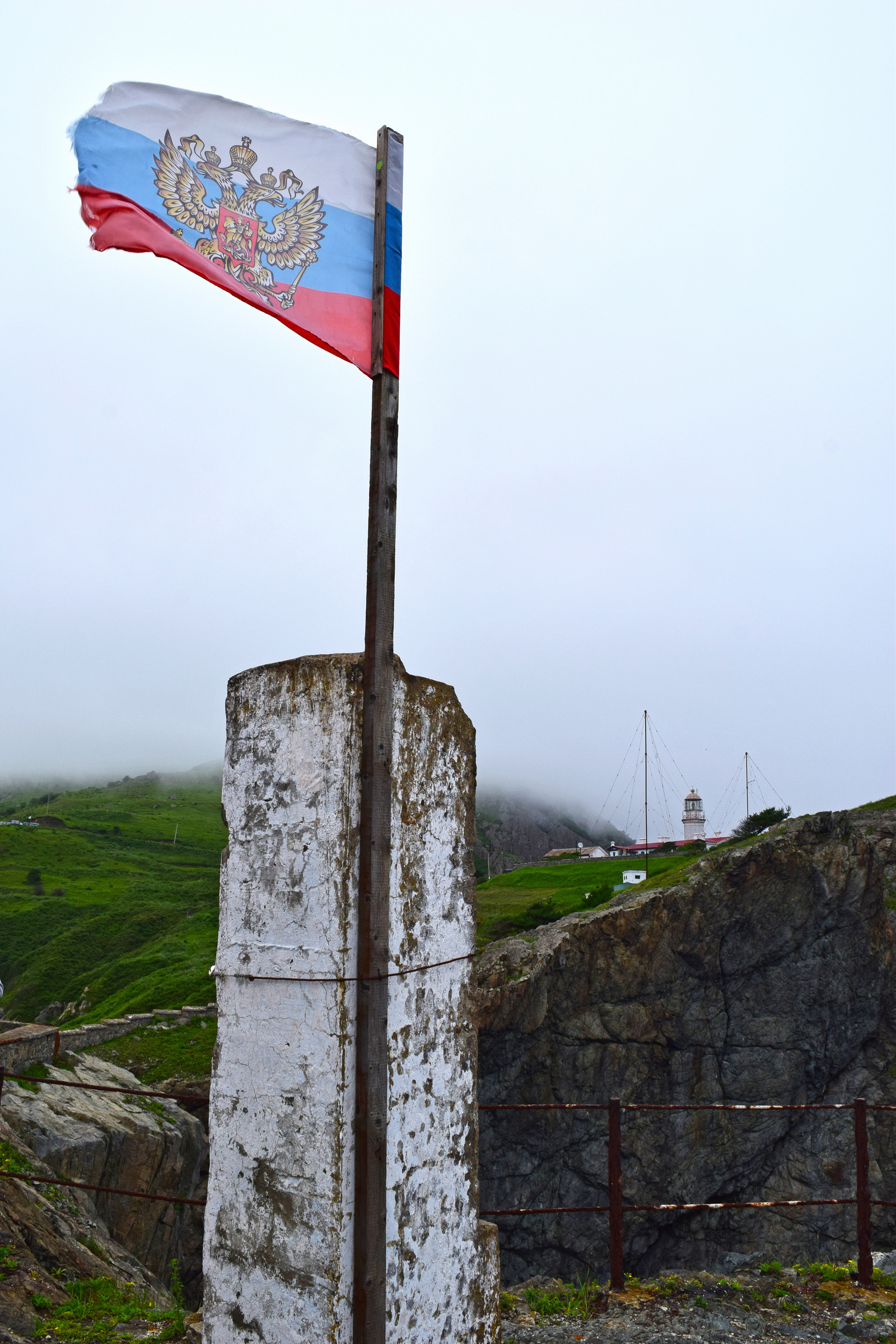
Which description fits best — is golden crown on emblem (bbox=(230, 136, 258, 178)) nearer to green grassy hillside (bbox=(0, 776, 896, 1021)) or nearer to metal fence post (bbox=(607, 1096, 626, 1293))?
metal fence post (bbox=(607, 1096, 626, 1293))

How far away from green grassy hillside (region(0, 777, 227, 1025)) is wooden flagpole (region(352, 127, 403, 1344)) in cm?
3042

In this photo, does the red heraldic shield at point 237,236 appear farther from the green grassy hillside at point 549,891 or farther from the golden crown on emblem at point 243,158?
the green grassy hillside at point 549,891

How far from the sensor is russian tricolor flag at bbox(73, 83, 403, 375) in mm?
3164

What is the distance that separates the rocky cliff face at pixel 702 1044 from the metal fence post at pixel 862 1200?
20.9 metres

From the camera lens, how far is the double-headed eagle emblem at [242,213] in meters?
3.21

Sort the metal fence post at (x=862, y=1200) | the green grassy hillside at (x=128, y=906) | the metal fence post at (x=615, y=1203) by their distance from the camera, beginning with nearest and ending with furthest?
the metal fence post at (x=615, y=1203) < the metal fence post at (x=862, y=1200) < the green grassy hillside at (x=128, y=906)

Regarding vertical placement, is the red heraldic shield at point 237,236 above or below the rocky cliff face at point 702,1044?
above

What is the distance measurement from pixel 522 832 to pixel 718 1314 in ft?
362

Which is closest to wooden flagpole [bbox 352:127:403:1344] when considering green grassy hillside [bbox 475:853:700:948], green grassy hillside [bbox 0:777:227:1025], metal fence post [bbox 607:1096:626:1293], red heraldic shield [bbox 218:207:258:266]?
red heraldic shield [bbox 218:207:258:266]

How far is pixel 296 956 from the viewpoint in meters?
3.02

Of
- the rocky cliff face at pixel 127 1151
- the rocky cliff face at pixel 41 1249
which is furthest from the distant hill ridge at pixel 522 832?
the rocky cliff face at pixel 41 1249

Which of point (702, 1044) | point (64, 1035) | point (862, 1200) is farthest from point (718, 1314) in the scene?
point (702, 1044)

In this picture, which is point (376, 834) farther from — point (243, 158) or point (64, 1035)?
point (64, 1035)

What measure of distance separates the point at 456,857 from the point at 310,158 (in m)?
2.79
